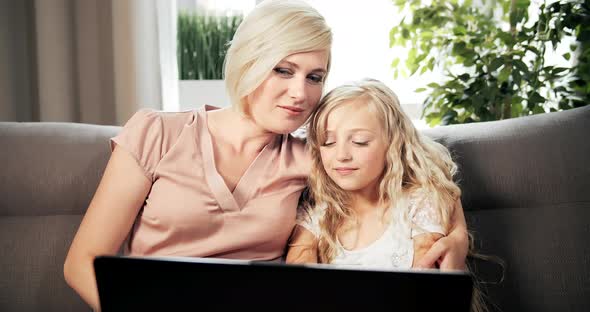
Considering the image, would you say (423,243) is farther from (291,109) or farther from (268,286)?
(268,286)

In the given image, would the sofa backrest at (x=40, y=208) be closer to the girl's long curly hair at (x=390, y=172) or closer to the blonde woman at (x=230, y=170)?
the blonde woman at (x=230, y=170)

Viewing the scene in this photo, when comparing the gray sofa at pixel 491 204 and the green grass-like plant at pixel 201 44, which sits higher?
the green grass-like plant at pixel 201 44

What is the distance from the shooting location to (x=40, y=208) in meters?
1.45

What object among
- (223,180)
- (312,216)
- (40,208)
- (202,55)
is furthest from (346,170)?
(202,55)

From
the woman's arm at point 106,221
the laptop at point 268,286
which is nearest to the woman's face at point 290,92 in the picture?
the woman's arm at point 106,221

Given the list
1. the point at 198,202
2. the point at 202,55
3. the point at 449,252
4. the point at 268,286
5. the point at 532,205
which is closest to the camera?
the point at 268,286

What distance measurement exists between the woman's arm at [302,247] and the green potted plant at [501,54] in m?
1.04

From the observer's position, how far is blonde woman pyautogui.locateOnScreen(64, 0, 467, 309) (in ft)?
3.90

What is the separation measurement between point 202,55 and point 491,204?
162cm

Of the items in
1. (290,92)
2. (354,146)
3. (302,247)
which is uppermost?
(290,92)

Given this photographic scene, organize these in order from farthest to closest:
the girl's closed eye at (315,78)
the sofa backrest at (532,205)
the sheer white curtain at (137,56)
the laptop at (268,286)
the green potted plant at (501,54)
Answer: the sheer white curtain at (137,56)
the green potted plant at (501,54)
the sofa backrest at (532,205)
the girl's closed eye at (315,78)
the laptop at (268,286)

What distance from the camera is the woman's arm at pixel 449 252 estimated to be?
1.10m

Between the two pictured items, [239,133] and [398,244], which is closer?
[398,244]

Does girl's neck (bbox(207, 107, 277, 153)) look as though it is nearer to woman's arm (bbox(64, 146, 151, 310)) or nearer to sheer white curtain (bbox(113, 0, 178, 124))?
woman's arm (bbox(64, 146, 151, 310))
